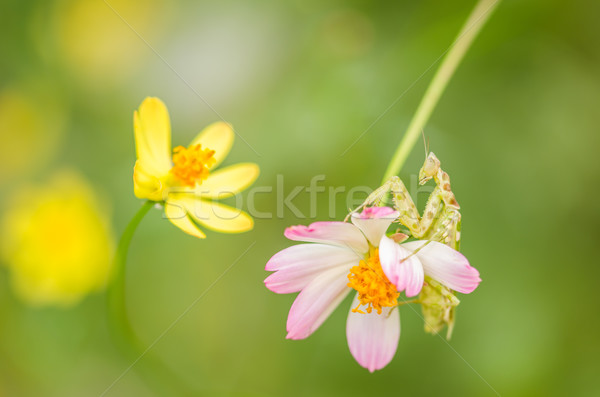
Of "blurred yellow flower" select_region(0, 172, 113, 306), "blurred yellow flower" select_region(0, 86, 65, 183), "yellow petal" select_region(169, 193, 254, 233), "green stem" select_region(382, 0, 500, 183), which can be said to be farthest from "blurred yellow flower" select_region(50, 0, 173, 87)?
"green stem" select_region(382, 0, 500, 183)

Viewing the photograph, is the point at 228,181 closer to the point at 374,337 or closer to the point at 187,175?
the point at 187,175

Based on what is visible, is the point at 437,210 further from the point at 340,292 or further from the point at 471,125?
the point at 471,125

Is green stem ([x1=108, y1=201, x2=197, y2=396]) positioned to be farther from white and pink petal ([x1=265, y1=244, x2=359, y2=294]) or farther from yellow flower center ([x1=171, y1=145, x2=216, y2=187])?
white and pink petal ([x1=265, y1=244, x2=359, y2=294])

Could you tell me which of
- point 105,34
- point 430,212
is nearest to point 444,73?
point 430,212

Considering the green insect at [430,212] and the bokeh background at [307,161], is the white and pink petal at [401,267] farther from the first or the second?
the bokeh background at [307,161]

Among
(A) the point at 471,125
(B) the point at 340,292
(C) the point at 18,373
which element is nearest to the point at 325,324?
(B) the point at 340,292
